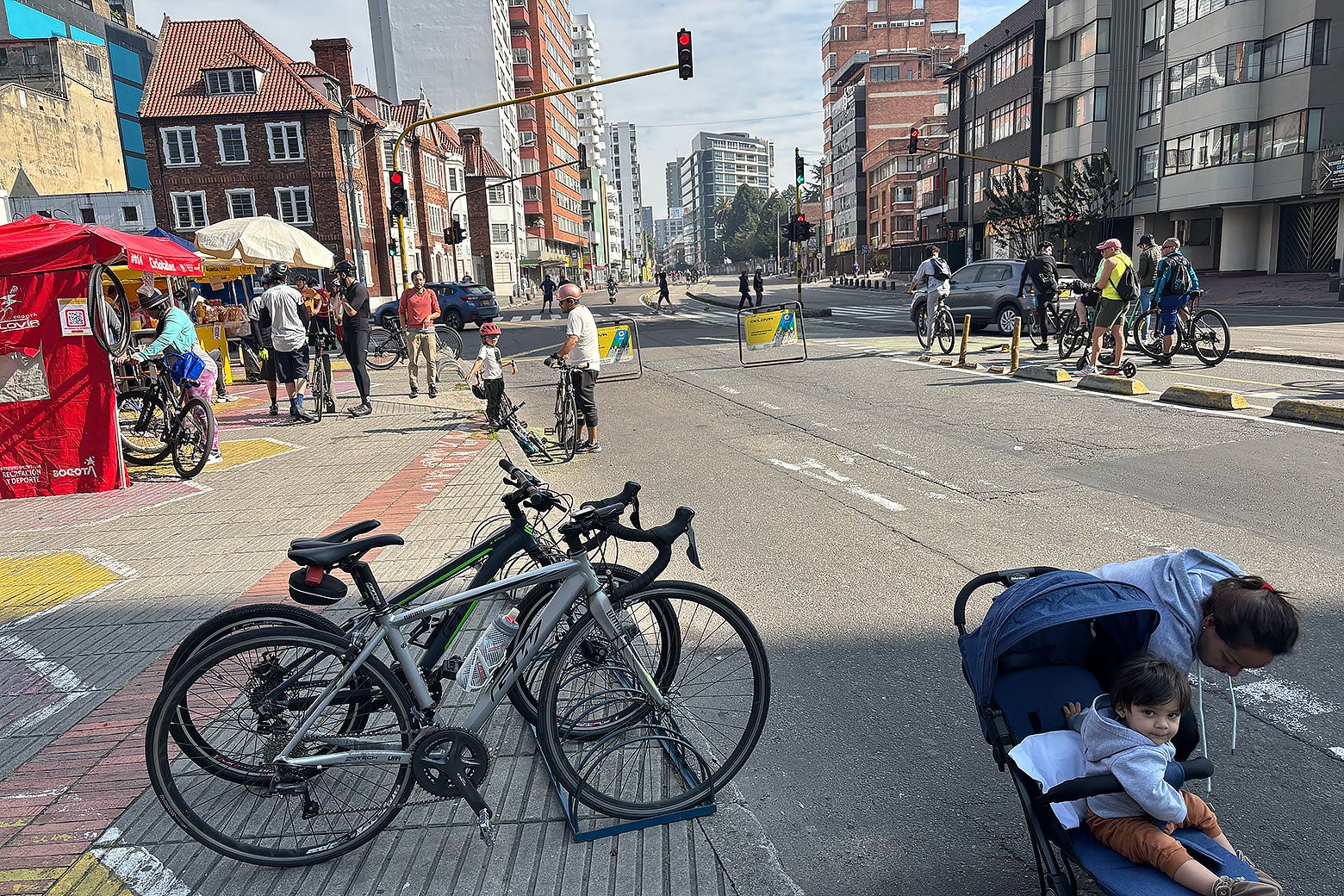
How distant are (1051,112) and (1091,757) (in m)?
57.9

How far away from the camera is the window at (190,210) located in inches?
1857

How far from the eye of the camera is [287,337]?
41.4 feet

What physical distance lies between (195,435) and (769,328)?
37.0 feet

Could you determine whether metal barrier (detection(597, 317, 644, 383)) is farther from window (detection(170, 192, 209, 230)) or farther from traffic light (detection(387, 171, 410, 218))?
window (detection(170, 192, 209, 230))

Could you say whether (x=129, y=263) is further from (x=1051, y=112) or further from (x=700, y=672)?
(x=1051, y=112)

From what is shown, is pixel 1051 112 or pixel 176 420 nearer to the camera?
pixel 176 420

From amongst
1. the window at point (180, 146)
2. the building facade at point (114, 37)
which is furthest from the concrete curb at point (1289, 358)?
the building facade at point (114, 37)

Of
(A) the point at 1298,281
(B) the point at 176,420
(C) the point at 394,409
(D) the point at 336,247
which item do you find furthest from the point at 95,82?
(A) the point at 1298,281

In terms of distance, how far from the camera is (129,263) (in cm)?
1000

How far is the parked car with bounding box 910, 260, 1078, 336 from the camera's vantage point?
20828 millimetres

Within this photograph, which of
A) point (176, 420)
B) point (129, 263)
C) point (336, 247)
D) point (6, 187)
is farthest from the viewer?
point (336, 247)

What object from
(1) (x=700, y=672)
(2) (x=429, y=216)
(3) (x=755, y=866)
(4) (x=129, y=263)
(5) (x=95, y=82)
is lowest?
(3) (x=755, y=866)

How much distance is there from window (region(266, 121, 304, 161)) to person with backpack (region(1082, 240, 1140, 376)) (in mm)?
44593

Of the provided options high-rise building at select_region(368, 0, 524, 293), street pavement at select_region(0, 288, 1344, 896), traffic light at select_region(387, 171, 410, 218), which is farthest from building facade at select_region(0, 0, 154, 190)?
street pavement at select_region(0, 288, 1344, 896)
